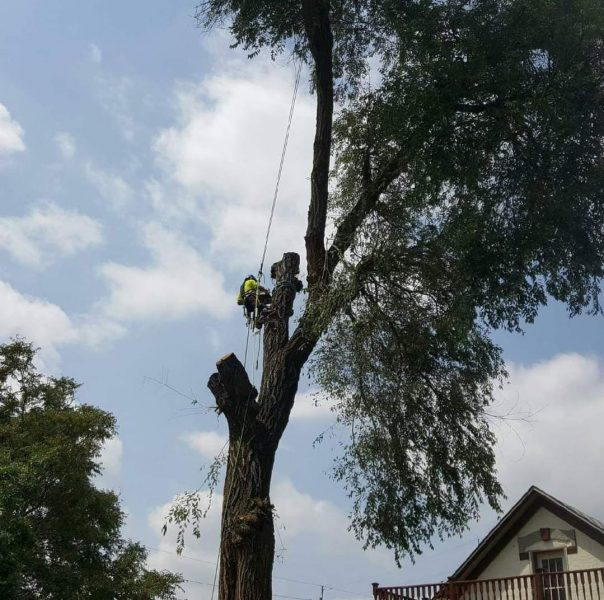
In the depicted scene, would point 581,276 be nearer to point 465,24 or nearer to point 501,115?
point 501,115

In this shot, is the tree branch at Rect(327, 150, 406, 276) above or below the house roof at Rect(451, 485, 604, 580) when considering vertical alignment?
above

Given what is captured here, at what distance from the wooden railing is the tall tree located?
267cm

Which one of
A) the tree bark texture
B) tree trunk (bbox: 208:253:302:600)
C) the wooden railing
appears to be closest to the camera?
tree trunk (bbox: 208:253:302:600)

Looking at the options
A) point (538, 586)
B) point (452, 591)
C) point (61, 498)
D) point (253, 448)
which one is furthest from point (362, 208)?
point (61, 498)

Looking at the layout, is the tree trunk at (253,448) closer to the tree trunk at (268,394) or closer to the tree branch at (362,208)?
the tree trunk at (268,394)

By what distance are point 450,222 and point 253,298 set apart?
3.40 metres

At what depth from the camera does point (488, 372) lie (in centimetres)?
1383

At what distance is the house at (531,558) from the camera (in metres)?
15.3

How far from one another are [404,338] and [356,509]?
2.98 metres

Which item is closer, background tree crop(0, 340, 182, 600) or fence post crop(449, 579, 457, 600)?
fence post crop(449, 579, 457, 600)

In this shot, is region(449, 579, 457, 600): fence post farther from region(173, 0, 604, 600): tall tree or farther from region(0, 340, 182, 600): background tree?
region(0, 340, 182, 600): background tree

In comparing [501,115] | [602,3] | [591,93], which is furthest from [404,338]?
[602,3]

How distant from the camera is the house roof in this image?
17.7m

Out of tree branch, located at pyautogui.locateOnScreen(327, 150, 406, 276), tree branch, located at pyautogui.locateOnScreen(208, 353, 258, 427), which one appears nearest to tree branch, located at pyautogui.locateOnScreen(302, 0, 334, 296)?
tree branch, located at pyautogui.locateOnScreen(327, 150, 406, 276)
